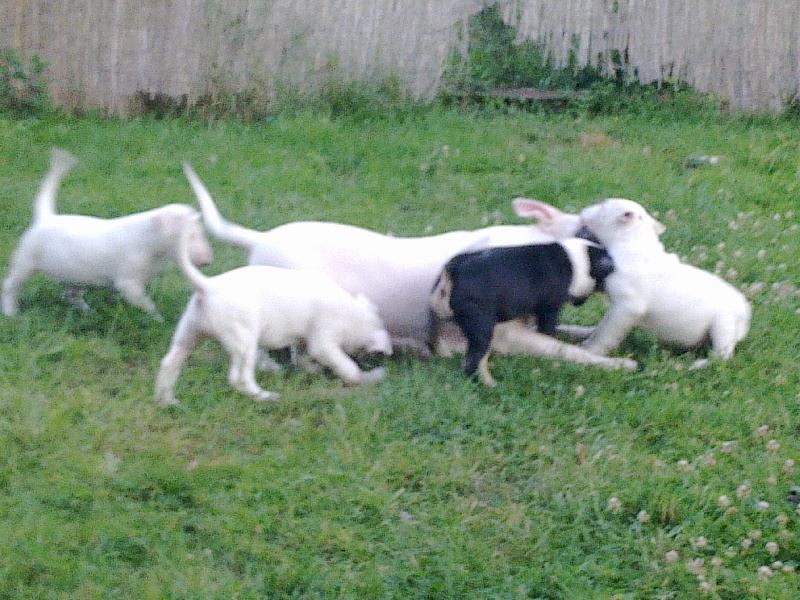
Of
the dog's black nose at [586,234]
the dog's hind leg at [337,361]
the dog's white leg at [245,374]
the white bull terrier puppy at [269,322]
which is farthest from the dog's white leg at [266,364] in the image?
the dog's black nose at [586,234]

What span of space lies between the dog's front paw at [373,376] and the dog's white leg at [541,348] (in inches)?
22.0

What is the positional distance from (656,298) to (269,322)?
70.9 inches

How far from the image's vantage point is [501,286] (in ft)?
14.3

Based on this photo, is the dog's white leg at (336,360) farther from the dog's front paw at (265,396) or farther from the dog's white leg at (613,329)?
the dog's white leg at (613,329)

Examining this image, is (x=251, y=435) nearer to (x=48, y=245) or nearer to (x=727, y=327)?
(x=48, y=245)

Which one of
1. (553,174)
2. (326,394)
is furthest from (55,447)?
(553,174)

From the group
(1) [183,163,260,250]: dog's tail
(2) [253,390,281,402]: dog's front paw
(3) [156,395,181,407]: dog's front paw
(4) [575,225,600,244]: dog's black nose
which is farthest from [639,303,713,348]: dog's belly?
(3) [156,395,181,407]: dog's front paw

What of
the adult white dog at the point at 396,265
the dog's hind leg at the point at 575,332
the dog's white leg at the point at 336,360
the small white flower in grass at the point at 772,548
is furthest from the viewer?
the dog's hind leg at the point at 575,332

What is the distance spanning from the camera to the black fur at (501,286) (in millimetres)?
4355

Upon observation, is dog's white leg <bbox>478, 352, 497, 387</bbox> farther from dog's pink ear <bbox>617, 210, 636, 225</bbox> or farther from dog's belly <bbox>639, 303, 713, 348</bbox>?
dog's pink ear <bbox>617, 210, 636, 225</bbox>

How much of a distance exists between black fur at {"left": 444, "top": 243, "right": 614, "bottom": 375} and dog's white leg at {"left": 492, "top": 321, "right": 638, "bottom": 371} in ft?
0.49

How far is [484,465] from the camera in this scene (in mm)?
3951

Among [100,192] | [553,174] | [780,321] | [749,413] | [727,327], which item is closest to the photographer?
[749,413]

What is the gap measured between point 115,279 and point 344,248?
1.12 metres
